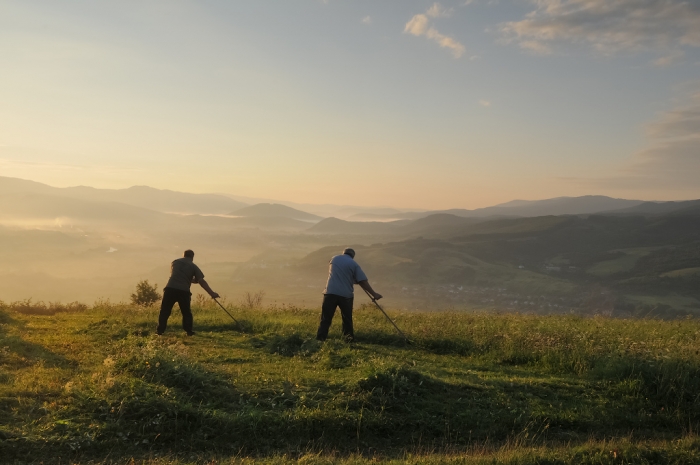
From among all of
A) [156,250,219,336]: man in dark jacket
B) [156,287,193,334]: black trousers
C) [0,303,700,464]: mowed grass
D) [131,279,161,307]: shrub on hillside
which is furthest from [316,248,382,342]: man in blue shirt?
[131,279,161,307]: shrub on hillside

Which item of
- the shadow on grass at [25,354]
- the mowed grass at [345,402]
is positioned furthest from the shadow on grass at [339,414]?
the shadow on grass at [25,354]

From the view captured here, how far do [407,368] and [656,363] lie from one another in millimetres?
4676

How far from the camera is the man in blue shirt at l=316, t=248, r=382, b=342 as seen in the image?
11664 millimetres

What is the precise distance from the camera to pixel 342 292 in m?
11.6

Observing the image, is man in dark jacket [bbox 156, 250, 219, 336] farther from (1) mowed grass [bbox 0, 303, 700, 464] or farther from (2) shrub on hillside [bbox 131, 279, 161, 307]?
(2) shrub on hillside [bbox 131, 279, 161, 307]

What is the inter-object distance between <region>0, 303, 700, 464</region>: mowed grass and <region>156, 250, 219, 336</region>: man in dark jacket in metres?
1.11

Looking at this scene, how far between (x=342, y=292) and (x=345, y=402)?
4.63 meters

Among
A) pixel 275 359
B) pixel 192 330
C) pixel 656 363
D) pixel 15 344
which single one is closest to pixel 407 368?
pixel 275 359

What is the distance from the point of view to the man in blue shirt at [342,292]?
11.7 meters

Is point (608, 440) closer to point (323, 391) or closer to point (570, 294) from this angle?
point (323, 391)

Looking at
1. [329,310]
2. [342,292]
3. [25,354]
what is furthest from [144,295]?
[342,292]

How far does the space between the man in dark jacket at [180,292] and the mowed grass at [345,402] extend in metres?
1.11

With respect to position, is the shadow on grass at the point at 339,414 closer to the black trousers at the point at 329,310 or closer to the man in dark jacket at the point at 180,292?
the black trousers at the point at 329,310

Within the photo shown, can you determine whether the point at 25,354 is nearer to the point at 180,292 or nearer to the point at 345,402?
the point at 180,292
